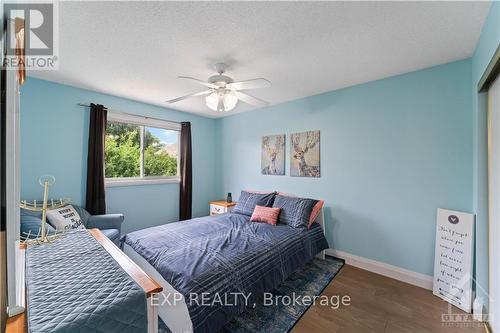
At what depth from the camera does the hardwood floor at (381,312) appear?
1.75 m

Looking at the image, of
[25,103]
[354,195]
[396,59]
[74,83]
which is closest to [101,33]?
[74,83]

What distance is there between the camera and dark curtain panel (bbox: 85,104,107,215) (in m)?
2.98

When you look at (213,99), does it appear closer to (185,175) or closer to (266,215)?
(266,215)

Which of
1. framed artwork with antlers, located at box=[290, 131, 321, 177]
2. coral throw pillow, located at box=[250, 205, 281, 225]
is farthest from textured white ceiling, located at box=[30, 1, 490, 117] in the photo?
coral throw pillow, located at box=[250, 205, 281, 225]

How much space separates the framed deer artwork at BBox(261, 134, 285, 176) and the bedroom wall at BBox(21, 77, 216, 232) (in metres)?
1.81

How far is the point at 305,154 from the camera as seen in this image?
10.9 ft

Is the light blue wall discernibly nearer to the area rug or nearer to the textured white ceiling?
the textured white ceiling

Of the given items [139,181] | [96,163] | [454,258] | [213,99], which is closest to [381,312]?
[454,258]

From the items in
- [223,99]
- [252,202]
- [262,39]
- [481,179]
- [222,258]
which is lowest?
[222,258]

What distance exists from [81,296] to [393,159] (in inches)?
118

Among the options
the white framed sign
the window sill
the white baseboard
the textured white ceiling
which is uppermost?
the textured white ceiling

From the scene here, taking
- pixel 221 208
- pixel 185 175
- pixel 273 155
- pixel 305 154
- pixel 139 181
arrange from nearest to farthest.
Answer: pixel 305 154 < pixel 139 181 < pixel 273 155 < pixel 221 208 < pixel 185 175

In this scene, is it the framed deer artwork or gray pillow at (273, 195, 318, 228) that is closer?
gray pillow at (273, 195, 318, 228)

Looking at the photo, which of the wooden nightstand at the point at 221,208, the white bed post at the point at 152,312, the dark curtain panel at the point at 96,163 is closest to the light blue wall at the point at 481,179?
the white bed post at the point at 152,312
